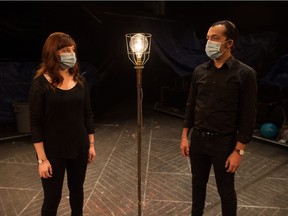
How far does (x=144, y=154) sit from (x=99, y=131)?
185cm

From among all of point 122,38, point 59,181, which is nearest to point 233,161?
point 59,181

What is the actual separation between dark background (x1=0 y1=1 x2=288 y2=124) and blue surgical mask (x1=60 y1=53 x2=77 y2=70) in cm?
527

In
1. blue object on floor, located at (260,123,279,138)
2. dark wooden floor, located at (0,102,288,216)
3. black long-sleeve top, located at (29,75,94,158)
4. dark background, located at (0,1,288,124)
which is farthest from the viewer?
dark background, located at (0,1,288,124)

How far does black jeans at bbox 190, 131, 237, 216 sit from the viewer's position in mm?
2576

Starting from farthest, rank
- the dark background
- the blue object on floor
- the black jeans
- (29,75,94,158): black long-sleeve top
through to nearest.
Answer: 1. the dark background
2. the blue object on floor
3. the black jeans
4. (29,75,94,158): black long-sleeve top

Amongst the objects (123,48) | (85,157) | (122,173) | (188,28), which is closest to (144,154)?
(122,173)

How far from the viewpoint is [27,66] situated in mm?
7234

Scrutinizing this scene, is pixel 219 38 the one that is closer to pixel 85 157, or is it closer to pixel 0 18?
pixel 85 157

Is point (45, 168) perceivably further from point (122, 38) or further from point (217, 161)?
point (122, 38)

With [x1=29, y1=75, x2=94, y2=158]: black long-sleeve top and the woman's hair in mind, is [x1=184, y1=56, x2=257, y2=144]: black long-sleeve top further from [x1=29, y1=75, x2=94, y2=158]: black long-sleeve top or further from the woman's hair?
the woman's hair

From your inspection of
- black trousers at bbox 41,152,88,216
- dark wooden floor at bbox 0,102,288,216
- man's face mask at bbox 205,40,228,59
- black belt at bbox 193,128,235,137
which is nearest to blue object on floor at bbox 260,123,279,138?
dark wooden floor at bbox 0,102,288,216

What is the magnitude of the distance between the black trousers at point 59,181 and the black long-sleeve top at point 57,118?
0.10m

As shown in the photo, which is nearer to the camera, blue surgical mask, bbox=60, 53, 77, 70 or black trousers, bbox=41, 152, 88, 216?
blue surgical mask, bbox=60, 53, 77, 70

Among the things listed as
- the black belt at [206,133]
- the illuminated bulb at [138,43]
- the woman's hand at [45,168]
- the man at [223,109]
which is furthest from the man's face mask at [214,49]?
the woman's hand at [45,168]
